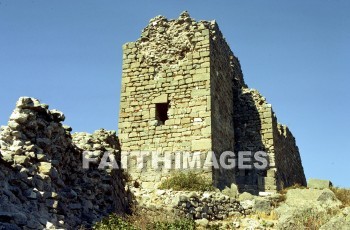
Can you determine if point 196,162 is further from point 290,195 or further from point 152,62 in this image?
point 152,62

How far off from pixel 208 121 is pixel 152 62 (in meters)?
2.95

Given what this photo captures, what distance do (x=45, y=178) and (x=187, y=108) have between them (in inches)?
276

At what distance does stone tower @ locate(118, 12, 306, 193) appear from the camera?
13.2 m

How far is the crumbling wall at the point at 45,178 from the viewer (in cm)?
622

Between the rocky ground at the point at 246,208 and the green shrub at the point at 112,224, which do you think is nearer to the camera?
the green shrub at the point at 112,224

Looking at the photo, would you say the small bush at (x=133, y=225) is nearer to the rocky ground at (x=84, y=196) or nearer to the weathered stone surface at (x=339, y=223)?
the rocky ground at (x=84, y=196)

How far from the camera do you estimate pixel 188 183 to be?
12016mm

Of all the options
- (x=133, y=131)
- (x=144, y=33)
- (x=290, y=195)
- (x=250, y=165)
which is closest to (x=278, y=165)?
(x=250, y=165)

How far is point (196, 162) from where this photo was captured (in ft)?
41.8

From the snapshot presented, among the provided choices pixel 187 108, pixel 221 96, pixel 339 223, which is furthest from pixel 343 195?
pixel 187 108

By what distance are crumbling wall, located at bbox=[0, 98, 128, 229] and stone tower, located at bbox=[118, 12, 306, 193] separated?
4.36m

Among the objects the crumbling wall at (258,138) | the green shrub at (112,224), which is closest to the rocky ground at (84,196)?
the green shrub at (112,224)

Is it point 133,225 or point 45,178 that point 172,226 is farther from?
point 45,178

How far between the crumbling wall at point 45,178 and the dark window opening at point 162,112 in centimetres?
495
